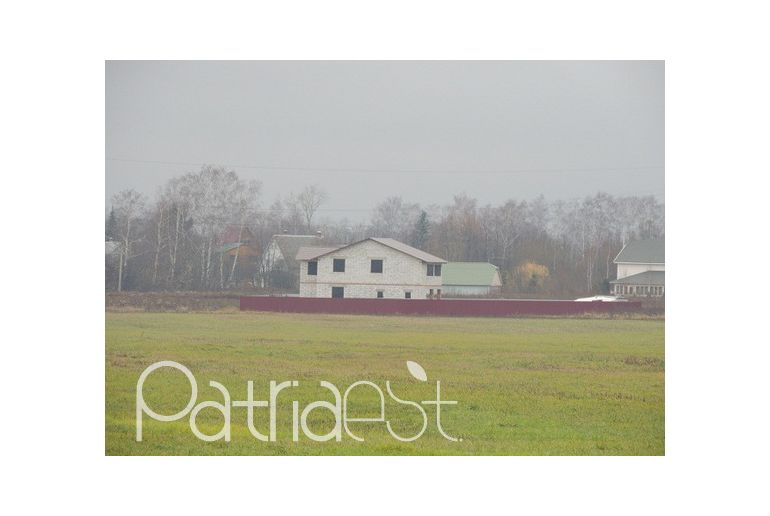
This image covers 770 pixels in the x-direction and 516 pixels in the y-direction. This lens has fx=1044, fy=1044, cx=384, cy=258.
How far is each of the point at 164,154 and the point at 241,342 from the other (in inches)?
150

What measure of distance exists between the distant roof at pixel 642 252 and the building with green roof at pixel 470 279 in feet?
7.31

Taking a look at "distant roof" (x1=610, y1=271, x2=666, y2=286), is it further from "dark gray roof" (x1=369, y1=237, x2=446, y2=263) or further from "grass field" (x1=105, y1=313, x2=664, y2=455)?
"dark gray roof" (x1=369, y1=237, x2=446, y2=263)

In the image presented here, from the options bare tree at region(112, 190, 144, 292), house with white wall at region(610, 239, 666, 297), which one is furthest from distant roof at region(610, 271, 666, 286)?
bare tree at region(112, 190, 144, 292)

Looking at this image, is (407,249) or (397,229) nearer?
(397,229)

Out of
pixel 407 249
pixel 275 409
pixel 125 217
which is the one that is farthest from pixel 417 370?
pixel 125 217

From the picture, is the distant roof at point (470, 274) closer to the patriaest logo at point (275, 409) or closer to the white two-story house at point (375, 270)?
the white two-story house at point (375, 270)

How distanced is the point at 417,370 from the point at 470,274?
2.77m

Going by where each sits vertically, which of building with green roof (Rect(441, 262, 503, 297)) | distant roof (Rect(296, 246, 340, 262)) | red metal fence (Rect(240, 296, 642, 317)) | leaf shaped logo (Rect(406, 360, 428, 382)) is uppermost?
distant roof (Rect(296, 246, 340, 262))

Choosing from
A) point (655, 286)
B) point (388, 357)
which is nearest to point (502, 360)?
point (388, 357)

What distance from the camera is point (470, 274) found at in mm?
18578

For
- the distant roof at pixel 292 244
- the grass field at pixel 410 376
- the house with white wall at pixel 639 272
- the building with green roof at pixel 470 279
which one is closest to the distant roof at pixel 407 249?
the building with green roof at pixel 470 279

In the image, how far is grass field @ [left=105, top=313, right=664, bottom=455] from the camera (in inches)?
531

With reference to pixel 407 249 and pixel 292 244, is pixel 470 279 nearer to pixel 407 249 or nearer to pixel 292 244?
pixel 407 249

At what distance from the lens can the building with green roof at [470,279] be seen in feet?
60.0
